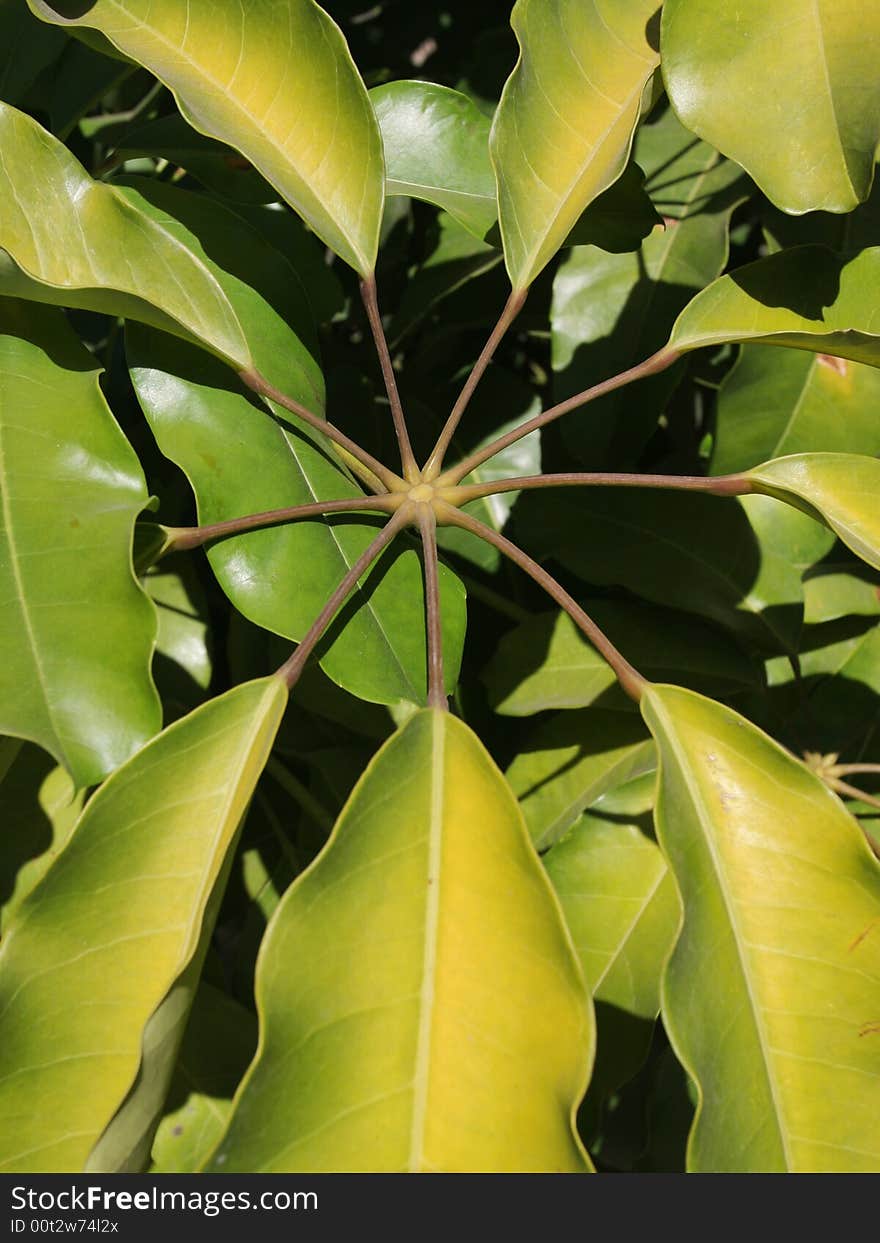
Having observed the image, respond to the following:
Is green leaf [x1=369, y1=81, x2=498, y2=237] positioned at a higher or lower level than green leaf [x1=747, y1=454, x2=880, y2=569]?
higher

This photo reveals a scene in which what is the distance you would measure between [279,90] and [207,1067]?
1087 mm

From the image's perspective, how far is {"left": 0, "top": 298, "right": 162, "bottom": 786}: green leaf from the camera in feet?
3.00

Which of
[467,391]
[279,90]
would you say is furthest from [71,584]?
[279,90]

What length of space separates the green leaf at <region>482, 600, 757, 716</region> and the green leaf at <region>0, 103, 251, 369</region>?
0.50 metres

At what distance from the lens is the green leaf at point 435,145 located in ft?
4.08

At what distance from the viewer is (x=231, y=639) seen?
1.40 metres

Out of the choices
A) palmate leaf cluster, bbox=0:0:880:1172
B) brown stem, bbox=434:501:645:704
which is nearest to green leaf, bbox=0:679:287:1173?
palmate leaf cluster, bbox=0:0:880:1172

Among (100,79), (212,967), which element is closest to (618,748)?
(212,967)

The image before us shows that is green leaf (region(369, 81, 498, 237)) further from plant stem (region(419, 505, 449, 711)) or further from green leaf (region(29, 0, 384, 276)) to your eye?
plant stem (region(419, 505, 449, 711))

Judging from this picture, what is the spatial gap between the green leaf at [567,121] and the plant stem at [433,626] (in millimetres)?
271

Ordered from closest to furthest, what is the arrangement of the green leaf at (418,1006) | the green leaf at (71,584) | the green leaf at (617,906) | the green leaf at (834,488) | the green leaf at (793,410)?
the green leaf at (418,1006) < the green leaf at (71,584) < the green leaf at (834,488) < the green leaf at (617,906) < the green leaf at (793,410)

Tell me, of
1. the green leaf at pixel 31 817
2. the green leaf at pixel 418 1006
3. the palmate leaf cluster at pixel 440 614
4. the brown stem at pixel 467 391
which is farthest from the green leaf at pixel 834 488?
the green leaf at pixel 31 817

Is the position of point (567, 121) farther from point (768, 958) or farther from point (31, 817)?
point (31, 817)

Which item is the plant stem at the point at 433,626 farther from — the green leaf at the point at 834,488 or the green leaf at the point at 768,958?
the green leaf at the point at 834,488
